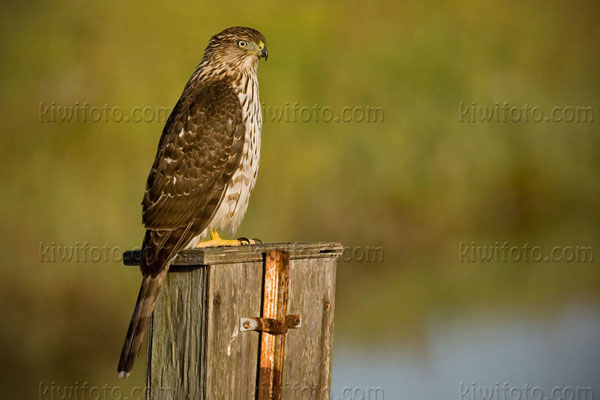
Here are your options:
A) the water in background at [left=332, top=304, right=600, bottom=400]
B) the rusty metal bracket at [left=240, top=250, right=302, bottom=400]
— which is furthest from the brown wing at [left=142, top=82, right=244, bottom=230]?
the water in background at [left=332, top=304, right=600, bottom=400]

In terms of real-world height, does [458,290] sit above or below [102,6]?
below

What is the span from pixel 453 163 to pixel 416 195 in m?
0.55

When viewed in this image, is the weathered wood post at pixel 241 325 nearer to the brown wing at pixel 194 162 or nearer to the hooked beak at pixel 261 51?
the brown wing at pixel 194 162

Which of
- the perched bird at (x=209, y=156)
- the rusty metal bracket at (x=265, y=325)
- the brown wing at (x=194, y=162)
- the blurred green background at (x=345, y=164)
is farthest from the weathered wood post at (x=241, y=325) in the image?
the blurred green background at (x=345, y=164)

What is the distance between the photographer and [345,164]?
32.6ft

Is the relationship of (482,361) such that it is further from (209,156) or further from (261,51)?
(209,156)

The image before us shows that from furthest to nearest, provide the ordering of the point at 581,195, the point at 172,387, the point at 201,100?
the point at 581,195, the point at 201,100, the point at 172,387

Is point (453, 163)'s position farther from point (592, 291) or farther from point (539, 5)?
point (539, 5)

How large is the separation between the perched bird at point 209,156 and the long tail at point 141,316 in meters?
0.34

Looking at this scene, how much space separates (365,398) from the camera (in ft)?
25.9

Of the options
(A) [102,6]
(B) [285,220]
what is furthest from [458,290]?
(A) [102,6]

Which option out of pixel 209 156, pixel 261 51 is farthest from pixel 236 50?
pixel 209 156

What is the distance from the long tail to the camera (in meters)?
4.55

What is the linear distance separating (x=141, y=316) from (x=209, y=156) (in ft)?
4.47
